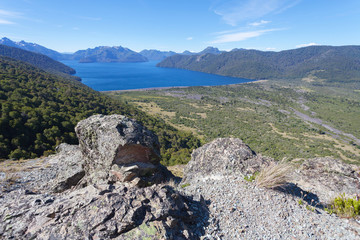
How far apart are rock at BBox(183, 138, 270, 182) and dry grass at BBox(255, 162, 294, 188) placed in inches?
48.0

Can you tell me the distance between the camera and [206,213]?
7.11 m

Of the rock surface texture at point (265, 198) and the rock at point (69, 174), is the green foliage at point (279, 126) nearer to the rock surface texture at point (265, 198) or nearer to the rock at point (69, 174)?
the rock surface texture at point (265, 198)

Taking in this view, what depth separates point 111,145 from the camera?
960cm

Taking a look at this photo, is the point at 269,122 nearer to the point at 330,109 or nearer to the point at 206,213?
the point at 330,109

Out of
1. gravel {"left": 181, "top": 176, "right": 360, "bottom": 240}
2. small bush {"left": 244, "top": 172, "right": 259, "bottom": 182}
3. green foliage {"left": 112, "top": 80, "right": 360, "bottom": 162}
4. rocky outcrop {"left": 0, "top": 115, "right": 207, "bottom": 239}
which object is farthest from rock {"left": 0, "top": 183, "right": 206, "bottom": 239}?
green foliage {"left": 112, "top": 80, "right": 360, "bottom": 162}

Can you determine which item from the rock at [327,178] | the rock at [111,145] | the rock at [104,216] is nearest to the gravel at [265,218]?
the rock at [104,216]

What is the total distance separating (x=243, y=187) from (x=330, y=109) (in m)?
169

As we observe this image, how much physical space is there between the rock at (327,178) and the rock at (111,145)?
9.28 meters

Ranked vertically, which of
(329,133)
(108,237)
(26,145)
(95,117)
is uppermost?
(95,117)

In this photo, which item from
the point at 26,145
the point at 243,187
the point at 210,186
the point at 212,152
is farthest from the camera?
the point at 26,145

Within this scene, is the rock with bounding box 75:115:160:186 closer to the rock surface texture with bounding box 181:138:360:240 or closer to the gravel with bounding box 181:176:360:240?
the rock surface texture with bounding box 181:138:360:240

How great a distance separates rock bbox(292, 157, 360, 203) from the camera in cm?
948

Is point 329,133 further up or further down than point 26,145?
further down

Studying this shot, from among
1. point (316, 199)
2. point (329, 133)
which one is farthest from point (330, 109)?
point (316, 199)
